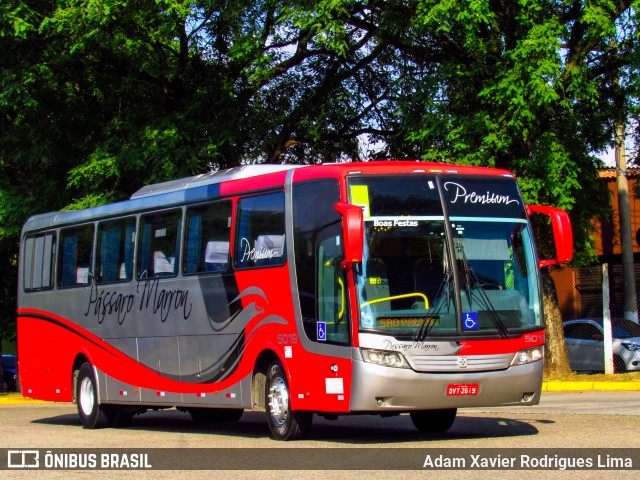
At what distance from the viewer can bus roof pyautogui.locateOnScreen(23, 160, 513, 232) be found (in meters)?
12.9

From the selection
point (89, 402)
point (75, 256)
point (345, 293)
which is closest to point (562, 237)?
point (345, 293)

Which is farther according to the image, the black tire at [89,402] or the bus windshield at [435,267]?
the black tire at [89,402]

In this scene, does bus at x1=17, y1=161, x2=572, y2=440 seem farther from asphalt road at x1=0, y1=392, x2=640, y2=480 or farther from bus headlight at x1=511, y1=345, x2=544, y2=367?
asphalt road at x1=0, y1=392, x2=640, y2=480

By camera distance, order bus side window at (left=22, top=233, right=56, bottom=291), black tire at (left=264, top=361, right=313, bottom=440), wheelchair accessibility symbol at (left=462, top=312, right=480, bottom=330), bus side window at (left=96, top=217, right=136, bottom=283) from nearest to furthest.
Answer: wheelchair accessibility symbol at (left=462, top=312, right=480, bottom=330) → black tire at (left=264, top=361, right=313, bottom=440) → bus side window at (left=96, top=217, right=136, bottom=283) → bus side window at (left=22, top=233, right=56, bottom=291)

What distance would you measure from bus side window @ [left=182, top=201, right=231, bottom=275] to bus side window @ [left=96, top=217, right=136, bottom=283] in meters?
1.75

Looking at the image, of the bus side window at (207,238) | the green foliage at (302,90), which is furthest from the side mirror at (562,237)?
the green foliage at (302,90)

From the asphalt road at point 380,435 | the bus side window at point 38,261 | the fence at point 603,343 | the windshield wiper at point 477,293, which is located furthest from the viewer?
the fence at point 603,343

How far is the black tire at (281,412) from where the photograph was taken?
13156 millimetres

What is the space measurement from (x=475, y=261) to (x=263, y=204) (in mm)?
2947

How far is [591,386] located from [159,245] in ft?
34.2

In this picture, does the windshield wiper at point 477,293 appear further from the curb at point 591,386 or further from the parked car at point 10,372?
the parked car at point 10,372

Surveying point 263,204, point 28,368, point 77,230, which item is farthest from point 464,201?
point 28,368

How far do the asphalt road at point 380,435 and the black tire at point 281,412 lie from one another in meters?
0.17

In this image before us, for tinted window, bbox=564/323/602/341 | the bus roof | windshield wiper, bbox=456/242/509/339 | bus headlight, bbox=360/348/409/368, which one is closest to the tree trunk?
tinted window, bbox=564/323/602/341
